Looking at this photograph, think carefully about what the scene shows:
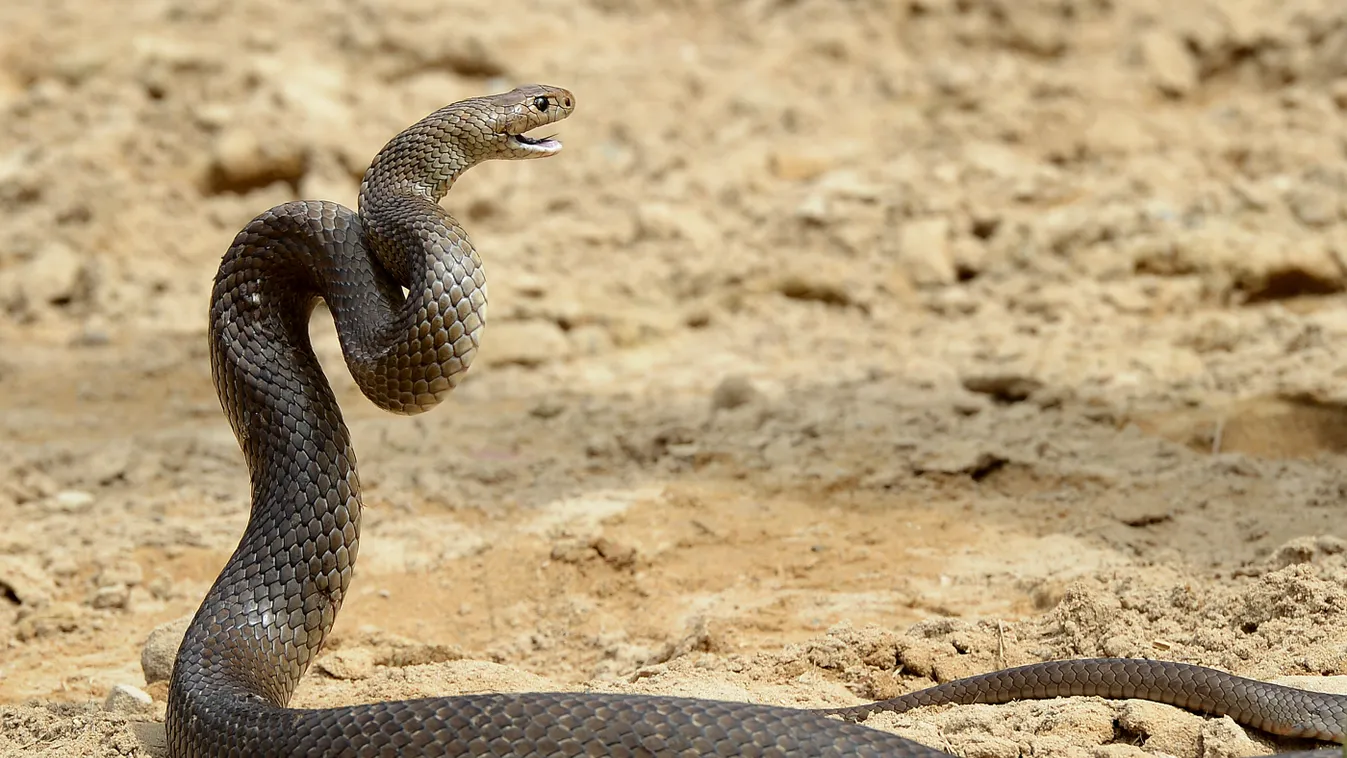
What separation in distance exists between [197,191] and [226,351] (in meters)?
6.93

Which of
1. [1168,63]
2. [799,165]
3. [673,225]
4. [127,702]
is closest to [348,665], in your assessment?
[127,702]

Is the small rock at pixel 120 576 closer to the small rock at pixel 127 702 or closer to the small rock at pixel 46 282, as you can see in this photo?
the small rock at pixel 127 702

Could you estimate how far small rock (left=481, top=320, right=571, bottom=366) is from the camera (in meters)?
8.86

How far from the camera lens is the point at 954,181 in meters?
10.1

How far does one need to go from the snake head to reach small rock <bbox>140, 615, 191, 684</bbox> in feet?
7.19

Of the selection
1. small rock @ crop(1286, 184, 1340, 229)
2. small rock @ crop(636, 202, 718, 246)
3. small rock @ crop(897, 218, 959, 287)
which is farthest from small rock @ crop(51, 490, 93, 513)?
small rock @ crop(1286, 184, 1340, 229)

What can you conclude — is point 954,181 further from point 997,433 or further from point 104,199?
point 104,199

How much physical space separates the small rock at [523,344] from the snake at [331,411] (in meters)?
4.18

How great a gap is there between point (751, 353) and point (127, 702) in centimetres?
512

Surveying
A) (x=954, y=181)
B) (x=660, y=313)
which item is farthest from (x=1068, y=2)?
(x=660, y=313)

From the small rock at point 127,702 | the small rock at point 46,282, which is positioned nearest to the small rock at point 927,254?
the small rock at point 46,282

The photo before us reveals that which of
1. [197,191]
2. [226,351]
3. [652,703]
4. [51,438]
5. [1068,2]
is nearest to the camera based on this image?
[652,703]

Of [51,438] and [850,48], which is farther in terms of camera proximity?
[850,48]

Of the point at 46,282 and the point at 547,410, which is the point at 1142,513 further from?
the point at 46,282
